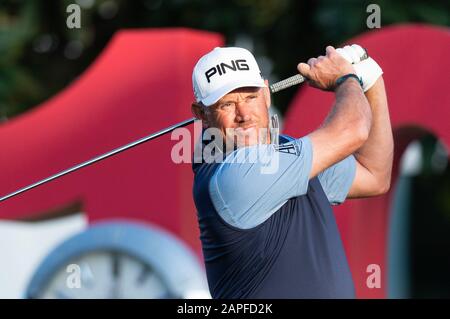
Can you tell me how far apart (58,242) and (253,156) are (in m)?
3.34

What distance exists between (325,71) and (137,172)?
8.94ft

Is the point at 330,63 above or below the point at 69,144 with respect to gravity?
below

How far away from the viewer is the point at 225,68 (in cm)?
309

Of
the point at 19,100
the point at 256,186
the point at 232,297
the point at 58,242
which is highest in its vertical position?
the point at 19,100

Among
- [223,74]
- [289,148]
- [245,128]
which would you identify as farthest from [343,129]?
[223,74]

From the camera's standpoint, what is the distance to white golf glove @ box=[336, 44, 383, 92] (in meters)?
3.24

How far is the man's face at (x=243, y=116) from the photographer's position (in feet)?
9.98

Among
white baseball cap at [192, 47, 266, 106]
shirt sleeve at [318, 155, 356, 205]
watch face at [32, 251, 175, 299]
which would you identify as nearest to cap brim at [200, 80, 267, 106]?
white baseball cap at [192, 47, 266, 106]

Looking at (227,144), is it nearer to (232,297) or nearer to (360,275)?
(232,297)

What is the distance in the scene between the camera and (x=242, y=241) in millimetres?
2998

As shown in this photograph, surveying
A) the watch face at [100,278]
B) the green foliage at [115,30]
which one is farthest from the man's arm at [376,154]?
the green foliage at [115,30]

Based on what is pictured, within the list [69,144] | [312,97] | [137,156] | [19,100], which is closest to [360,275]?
[312,97]

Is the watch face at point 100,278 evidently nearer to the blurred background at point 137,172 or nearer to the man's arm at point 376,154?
the blurred background at point 137,172

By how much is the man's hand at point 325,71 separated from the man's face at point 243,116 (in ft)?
0.44
